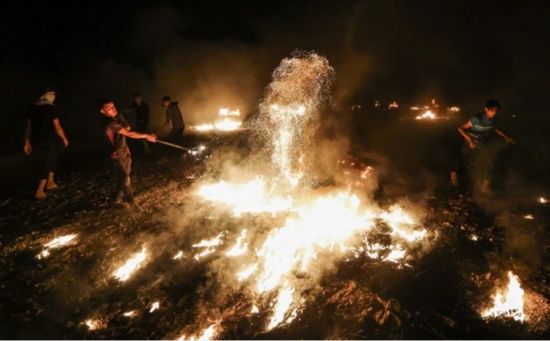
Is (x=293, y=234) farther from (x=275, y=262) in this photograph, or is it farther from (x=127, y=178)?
(x=127, y=178)

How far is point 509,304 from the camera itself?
3.74 metres

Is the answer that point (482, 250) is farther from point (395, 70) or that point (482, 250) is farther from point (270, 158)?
point (395, 70)

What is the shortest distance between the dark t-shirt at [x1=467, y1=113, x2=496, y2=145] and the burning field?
1163mm

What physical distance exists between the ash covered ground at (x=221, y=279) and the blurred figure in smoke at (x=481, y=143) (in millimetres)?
506

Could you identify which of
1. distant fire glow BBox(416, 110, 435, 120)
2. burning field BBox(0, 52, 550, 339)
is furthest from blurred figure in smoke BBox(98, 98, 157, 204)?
distant fire glow BBox(416, 110, 435, 120)

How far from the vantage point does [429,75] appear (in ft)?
55.9

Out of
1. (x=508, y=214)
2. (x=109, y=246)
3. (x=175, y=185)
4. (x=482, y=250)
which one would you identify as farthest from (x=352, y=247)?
(x=175, y=185)

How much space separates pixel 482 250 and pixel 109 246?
548 cm

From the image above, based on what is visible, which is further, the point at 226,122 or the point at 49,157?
the point at 226,122

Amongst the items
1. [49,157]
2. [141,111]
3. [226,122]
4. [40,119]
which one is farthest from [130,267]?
[226,122]

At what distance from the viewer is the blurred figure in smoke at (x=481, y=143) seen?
6.26 m

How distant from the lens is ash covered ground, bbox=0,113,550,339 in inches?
137

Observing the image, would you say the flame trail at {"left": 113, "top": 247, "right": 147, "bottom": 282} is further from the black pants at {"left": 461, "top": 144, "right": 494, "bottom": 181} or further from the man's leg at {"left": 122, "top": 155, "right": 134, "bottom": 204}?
the black pants at {"left": 461, "top": 144, "right": 494, "bottom": 181}

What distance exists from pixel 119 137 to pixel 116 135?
57 millimetres
